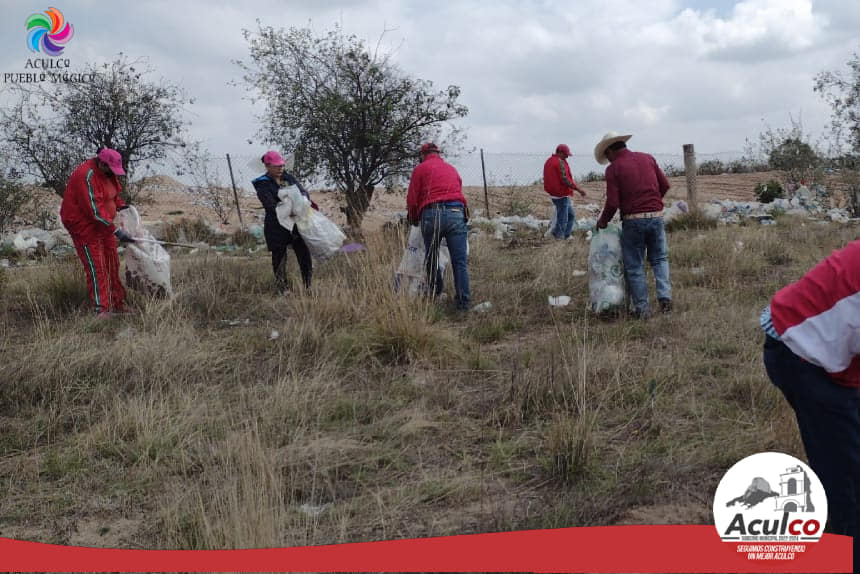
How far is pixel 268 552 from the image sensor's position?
2488 millimetres

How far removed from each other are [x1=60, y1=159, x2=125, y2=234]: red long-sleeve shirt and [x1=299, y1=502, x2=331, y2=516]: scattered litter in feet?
14.0

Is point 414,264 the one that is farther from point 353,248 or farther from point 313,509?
point 313,509

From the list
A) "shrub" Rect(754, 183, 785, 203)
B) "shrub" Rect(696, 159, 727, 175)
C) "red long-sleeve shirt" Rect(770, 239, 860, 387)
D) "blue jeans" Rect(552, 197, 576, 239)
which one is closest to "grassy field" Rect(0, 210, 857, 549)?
"red long-sleeve shirt" Rect(770, 239, 860, 387)

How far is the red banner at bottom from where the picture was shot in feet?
7.77

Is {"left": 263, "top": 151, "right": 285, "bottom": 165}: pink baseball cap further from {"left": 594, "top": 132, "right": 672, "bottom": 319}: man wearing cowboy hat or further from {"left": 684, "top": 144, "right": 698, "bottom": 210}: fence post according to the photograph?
{"left": 684, "top": 144, "right": 698, "bottom": 210}: fence post

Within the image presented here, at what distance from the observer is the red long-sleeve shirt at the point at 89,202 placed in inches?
250

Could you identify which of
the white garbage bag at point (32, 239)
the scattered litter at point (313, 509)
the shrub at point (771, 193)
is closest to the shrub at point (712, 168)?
the shrub at point (771, 193)

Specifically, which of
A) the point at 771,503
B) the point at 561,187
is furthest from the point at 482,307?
the point at 561,187

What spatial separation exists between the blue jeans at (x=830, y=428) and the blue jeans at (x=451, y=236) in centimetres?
415

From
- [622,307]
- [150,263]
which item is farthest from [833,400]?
[150,263]

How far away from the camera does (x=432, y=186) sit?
244 inches

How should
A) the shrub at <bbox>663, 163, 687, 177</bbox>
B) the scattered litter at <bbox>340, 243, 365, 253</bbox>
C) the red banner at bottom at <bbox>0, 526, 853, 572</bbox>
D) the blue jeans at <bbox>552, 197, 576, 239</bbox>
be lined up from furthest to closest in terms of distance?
the shrub at <bbox>663, 163, 687, 177</bbox>
the blue jeans at <bbox>552, 197, 576, 239</bbox>
the scattered litter at <bbox>340, 243, 365, 253</bbox>
the red banner at bottom at <bbox>0, 526, 853, 572</bbox>

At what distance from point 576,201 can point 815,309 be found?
1762 cm

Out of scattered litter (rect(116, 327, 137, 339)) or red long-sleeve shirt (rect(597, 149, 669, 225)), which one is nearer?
scattered litter (rect(116, 327, 137, 339))
